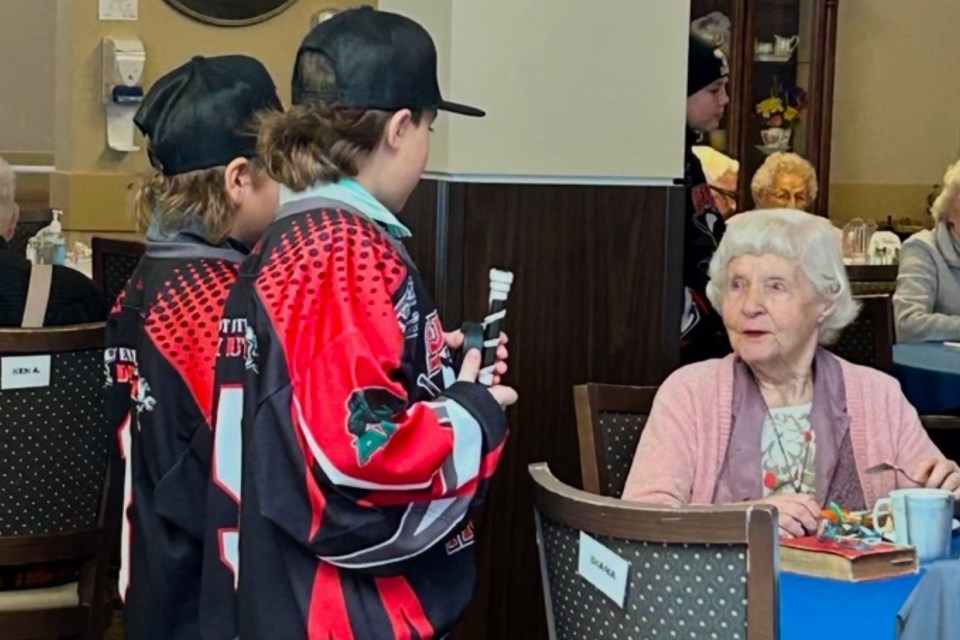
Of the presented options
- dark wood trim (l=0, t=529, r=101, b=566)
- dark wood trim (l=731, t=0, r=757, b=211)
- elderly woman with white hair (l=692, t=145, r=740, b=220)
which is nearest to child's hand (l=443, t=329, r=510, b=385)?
dark wood trim (l=0, t=529, r=101, b=566)

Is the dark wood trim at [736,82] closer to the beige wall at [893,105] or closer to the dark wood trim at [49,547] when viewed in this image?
the beige wall at [893,105]

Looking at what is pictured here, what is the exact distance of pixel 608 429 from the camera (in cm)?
279

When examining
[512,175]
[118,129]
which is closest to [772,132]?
[118,129]

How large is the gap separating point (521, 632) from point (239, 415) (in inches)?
58.4

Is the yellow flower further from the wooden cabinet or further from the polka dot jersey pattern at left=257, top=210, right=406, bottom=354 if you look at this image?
the polka dot jersey pattern at left=257, top=210, right=406, bottom=354

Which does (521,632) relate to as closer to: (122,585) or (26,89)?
(122,585)

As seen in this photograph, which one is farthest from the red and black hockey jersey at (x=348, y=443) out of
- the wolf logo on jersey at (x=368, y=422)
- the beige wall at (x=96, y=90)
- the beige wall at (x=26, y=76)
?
the beige wall at (x=26, y=76)

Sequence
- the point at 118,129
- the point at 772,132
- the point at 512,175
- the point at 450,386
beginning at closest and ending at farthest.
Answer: the point at 450,386 → the point at 512,175 → the point at 118,129 → the point at 772,132

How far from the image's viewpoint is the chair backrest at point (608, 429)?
9.04ft

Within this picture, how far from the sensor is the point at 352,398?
1795mm

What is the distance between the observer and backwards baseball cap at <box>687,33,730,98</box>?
4.26 meters

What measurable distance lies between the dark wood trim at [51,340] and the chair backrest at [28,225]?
3092mm

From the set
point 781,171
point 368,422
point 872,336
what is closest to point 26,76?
point 781,171

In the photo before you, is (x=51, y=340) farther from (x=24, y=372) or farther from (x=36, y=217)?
(x=36, y=217)
